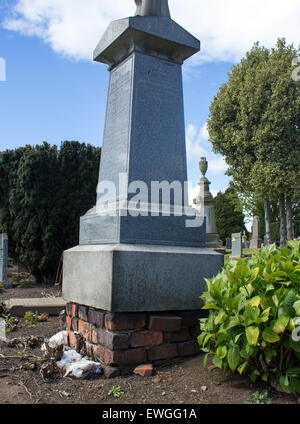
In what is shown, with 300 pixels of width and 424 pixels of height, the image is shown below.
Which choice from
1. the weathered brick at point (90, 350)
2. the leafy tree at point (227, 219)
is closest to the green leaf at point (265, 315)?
the weathered brick at point (90, 350)

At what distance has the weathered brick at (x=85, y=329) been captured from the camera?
10.6ft

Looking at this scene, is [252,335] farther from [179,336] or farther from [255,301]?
[179,336]

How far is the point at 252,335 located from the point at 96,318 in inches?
58.1

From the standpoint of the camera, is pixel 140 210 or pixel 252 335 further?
pixel 140 210

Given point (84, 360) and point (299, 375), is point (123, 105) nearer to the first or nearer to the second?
point (84, 360)

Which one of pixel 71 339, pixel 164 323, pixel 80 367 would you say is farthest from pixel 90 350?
pixel 164 323

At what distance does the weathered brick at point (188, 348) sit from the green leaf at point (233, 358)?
34.8 inches

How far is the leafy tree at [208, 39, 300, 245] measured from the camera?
17953 millimetres

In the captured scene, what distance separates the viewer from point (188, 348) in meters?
3.10

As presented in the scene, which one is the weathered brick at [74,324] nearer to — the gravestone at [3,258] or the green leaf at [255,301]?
the green leaf at [255,301]

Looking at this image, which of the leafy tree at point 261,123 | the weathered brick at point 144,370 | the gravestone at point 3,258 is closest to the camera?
the weathered brick at point 144,370

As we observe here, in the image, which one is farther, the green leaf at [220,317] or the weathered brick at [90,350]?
the weathered brick at [90,350]

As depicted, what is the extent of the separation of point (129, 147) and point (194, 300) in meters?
1.50
